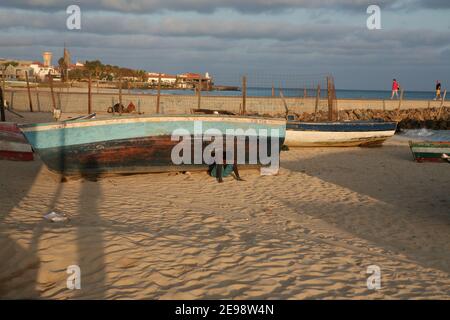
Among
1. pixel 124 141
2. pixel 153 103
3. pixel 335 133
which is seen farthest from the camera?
pixel 153 103

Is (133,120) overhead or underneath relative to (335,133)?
overhead

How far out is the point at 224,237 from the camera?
586cm

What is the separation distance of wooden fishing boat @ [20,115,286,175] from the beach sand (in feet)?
1.21

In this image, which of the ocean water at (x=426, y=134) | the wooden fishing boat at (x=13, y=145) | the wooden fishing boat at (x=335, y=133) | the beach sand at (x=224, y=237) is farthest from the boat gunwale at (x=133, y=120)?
the ocean water at (x=426, y=134)

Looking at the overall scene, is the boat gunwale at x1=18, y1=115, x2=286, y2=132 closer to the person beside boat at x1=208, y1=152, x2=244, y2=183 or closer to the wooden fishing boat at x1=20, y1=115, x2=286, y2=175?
the wooden fishing boat at x1=20, y1=115, x2=286, y2=175

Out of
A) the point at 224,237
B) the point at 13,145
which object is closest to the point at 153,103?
the point at 13,145

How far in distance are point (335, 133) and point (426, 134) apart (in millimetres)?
11012

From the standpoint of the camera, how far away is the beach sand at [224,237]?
4.41 m

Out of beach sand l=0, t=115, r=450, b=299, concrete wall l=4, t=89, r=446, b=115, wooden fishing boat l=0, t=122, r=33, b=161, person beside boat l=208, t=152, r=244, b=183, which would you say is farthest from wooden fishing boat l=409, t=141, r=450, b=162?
concrete wall l=4, t=89, r=446, b=115

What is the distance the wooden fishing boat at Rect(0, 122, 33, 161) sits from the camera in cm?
1192

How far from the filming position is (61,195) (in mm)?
8297

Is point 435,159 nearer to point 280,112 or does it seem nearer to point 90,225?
point 90,225

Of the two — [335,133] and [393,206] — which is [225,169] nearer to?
[393,206]
